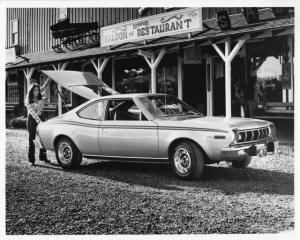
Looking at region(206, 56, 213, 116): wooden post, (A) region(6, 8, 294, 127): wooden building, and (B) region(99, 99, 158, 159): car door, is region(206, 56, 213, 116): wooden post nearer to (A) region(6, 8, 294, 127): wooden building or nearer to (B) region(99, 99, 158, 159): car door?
(A) region(6, 8, 294, 127): wooden building

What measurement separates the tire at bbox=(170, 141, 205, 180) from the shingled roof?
12.2 ft

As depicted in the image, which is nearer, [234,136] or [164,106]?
[234,136]

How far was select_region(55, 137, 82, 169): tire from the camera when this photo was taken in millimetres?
7340

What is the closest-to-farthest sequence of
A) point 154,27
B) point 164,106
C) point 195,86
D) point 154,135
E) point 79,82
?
point 154,135 → point 164,106 → point 79,82 → point 154,27 → point 195,86

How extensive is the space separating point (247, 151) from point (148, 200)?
1663 mm

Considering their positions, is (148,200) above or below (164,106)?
below

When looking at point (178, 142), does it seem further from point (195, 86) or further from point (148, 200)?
point (195, 86)

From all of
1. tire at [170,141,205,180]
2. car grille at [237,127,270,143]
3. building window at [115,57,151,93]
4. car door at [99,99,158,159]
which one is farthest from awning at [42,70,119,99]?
building window at [115,57,151,93]

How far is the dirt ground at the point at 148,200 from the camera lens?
15.1 ft

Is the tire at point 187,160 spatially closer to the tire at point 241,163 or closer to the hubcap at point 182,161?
the hubcap at point 182,161

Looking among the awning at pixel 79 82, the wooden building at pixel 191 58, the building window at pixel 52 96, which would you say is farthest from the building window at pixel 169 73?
the awning at pixel 79 82

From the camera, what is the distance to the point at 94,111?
23.9 ft

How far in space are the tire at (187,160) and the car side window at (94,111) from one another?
1556 millimetres

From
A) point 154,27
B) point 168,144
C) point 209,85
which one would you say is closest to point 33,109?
point 168,144
